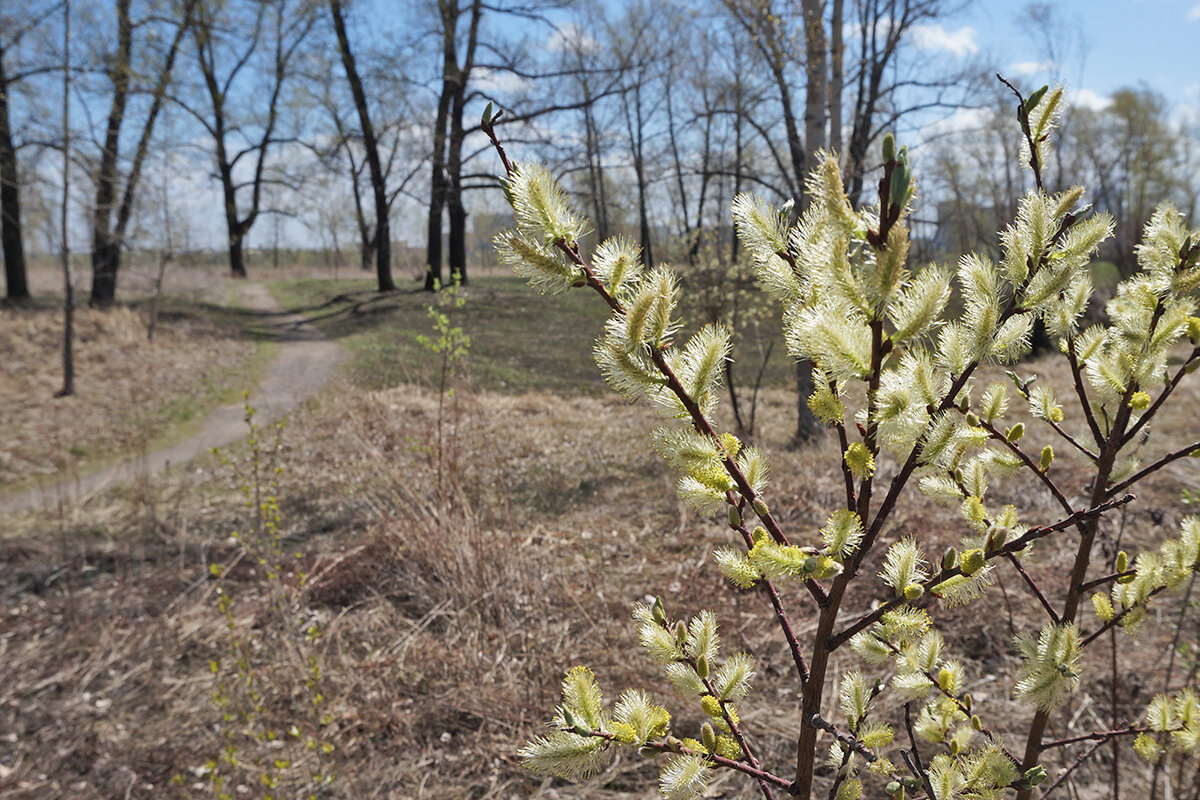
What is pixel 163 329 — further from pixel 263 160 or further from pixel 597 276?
pixel 597 276

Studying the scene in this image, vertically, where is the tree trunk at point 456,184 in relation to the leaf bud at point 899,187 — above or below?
above

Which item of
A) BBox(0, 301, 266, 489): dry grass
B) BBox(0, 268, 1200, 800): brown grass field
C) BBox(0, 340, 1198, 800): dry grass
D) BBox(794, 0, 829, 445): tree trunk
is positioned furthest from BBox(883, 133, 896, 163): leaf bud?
BBox(0, 301, 266, 489): dry grass

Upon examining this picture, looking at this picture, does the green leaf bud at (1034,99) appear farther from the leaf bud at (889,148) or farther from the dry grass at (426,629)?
the dry grass at (426,629)

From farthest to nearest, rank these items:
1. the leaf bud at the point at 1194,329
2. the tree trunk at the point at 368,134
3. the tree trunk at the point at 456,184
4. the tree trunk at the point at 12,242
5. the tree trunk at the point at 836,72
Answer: the tree trunk at the point at 368,134, the tree trunk at the point at 456,184, the tree trunk at the point at 12,242, the tree trunk at the point at 836,72, the leaf bud at the point at 1194,329

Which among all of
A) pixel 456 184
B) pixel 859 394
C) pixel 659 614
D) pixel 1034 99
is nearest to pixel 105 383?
pixel 456 184

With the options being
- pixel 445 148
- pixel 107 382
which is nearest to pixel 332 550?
pixel 107 382

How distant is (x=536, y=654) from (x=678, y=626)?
2.21 meters

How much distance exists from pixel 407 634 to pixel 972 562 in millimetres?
3005

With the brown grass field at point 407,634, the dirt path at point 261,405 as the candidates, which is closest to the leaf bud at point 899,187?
the brown grass field at point 407,634

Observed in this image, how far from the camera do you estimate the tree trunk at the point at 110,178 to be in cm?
1068

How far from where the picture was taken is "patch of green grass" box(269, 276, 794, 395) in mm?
10305

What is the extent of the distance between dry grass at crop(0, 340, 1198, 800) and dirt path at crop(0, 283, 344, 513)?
651 millimetres

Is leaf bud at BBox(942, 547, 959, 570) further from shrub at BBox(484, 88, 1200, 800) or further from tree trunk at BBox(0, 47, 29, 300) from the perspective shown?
tree trunk at BBox(0, 47, 29, 300)

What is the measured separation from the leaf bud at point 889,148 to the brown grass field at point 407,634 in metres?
1.72
